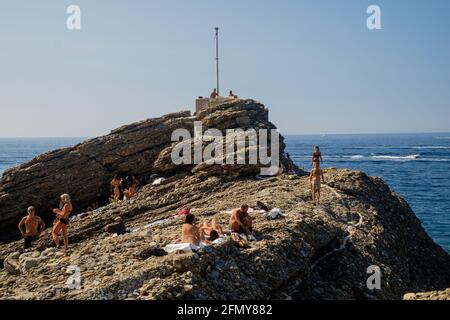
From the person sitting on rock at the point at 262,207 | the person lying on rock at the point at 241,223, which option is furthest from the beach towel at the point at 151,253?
the person sitting on rock at the point at 262,207

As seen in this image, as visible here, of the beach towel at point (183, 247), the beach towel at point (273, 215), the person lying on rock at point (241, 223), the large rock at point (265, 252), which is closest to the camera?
the large rock at point (265, 252)

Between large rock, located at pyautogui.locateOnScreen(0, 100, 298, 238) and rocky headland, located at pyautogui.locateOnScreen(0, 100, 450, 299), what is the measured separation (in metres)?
0.07

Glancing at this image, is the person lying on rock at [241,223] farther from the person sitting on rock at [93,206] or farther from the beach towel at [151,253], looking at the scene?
the person sitting on rock at [93,206]

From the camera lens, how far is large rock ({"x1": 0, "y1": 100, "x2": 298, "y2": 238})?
3212cm

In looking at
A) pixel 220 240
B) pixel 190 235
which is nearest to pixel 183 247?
pixel 190 235

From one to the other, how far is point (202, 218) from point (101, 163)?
50.4 ft

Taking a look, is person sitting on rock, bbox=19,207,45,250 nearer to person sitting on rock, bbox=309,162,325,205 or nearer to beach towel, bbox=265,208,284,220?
beach towel, bbox=265,208,284,220

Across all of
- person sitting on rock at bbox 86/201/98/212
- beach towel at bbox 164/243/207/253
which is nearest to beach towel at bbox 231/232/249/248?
beach towel at bbox 164/243/207/253

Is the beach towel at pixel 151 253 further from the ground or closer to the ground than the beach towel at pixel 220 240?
closer to the ground

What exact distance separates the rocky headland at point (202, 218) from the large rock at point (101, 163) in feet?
A: 0.24

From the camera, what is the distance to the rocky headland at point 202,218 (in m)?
13.4
